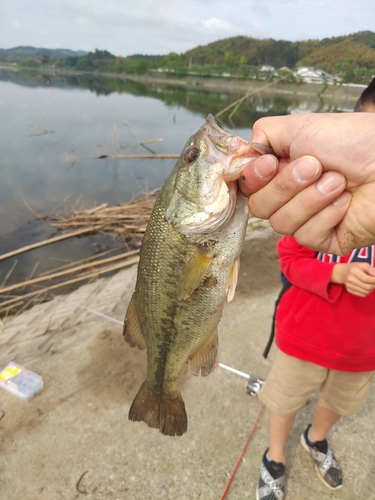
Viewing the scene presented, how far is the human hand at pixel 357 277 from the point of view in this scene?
6.69 ft

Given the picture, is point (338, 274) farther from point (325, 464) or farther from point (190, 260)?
point (325, 464)

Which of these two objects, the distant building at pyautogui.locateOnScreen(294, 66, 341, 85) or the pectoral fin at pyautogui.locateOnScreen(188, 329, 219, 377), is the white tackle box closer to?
the pectoral fin at pyautogui.locateOnScreen(188, 329, 219, 377)

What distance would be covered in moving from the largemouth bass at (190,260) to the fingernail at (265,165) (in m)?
0.07

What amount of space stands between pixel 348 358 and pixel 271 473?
4.12ft

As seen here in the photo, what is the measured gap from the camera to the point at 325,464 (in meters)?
2.85

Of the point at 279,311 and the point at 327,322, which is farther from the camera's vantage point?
the point at 279,311

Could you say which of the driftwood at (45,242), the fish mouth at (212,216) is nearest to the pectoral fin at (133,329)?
the fish mouth at (212,216)

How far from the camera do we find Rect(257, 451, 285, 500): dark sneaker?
8.66 feet

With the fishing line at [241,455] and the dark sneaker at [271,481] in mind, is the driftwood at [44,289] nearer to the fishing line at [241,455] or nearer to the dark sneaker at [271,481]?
the fishing line at [241,455]

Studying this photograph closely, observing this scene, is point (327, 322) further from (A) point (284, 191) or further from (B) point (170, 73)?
(B) point (170, 73)

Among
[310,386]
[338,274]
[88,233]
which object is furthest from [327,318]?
[88,233]

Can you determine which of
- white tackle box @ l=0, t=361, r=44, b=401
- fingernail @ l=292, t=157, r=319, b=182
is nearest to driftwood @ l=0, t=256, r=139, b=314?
white tackle box @ l=0, t=361, r=44, b=401

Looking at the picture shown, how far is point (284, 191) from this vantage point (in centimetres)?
139

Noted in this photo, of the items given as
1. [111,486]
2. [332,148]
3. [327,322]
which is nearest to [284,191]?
[332,148]
